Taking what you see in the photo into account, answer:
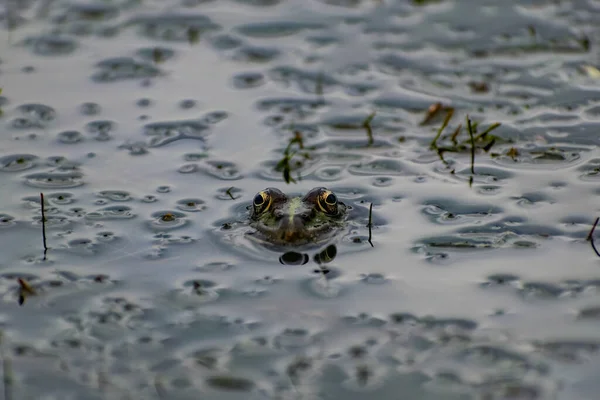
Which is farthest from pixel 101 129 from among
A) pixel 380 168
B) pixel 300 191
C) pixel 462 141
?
pixel 462 141

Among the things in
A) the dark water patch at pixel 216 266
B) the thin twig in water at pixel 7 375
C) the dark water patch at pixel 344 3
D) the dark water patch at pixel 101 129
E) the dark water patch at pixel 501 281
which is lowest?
the dark water patch at pixel 101 129

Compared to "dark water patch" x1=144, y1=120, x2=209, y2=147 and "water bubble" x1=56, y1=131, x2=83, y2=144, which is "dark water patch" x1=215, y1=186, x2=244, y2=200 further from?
"water bubble" x1=56, y1=131, x2=83, y2=144

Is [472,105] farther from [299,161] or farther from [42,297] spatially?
[42,297]

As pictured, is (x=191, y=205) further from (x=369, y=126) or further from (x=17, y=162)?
(x=369, y=126)

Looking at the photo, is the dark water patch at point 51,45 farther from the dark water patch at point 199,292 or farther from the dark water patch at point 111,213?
the dark water patch at point 199,292

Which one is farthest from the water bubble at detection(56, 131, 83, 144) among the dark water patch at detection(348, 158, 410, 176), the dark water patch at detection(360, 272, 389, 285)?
the dark water patch at detection(360, 272, 389, 285)

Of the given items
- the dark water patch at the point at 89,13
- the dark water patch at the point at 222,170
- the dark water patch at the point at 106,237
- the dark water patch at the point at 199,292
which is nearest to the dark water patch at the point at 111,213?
the dark water patch at the point at 106,237
